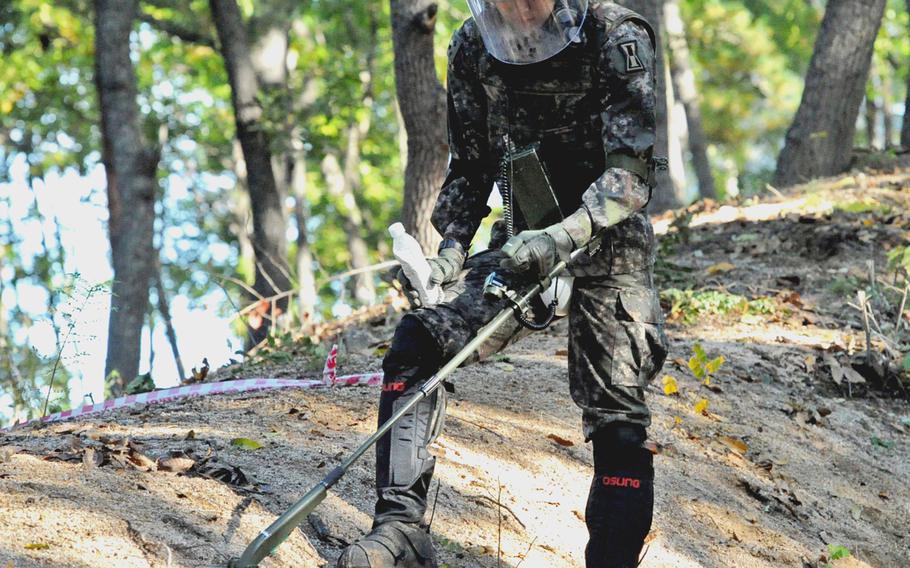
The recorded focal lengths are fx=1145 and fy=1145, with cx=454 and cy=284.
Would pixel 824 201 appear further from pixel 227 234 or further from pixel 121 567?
pixel 227 234

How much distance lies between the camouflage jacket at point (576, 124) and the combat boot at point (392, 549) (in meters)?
1.03

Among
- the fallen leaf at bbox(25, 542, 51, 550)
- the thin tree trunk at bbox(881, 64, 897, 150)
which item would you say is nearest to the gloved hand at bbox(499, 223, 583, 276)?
the fallen leaf at bbox(25, 542, 51, 550)

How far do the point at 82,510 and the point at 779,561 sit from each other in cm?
285

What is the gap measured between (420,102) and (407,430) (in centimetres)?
528

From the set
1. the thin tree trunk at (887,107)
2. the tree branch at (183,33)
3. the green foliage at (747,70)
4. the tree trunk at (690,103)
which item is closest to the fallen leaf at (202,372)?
the green foliage at (747,70)

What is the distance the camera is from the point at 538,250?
136 inches

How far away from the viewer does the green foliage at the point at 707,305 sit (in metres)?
7.63

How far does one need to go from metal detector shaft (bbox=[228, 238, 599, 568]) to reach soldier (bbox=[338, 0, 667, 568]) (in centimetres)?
8

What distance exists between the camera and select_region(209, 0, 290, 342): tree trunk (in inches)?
481

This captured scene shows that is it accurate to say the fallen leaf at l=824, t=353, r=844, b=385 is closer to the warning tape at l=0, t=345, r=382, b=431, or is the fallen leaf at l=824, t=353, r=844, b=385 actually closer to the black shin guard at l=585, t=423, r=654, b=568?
the warning tape at l=0, t=345, r=382, b=431

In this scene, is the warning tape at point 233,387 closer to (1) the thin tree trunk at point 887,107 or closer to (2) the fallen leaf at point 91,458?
(2) the fallen leaf at point 91,458

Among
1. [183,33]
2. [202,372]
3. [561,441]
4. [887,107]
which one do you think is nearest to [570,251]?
[561,441]

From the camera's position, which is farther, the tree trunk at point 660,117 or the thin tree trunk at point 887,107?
the thin tree trunk at point 887,107

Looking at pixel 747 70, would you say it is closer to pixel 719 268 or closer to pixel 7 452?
pixel 719 268
